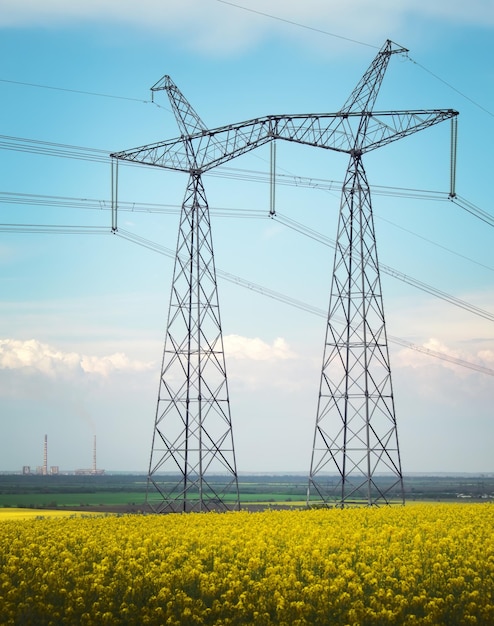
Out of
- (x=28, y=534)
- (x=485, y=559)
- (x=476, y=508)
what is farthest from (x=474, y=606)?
(x=476, y=508)

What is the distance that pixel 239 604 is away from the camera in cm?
1986

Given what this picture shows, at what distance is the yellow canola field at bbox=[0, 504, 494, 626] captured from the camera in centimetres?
2016

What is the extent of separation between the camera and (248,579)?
21.2 metres

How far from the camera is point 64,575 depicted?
22578mm

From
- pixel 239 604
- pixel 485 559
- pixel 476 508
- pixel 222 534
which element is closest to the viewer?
pixel 239 604

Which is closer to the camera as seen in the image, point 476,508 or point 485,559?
point 485,559

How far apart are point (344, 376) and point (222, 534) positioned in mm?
18040

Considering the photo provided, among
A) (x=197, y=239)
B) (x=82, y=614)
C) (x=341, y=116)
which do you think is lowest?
(x=82, y=614)

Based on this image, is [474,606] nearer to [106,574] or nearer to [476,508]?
[106,574]

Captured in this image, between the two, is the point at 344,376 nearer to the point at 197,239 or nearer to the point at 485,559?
the point at 197,239

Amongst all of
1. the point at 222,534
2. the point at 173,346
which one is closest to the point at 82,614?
the point at 222,534

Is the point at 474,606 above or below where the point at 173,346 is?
below

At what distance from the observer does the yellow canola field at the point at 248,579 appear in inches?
794

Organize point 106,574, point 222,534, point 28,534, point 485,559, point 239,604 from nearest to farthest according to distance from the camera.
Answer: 1. point 239,604
2. point 106,574
3. point 485,559
4. point 222,534
5. point 28,534
